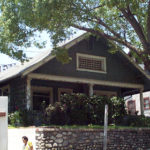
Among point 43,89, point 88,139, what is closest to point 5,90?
point 43,89

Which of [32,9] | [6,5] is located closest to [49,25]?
[32,9]

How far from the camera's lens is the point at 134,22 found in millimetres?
15383

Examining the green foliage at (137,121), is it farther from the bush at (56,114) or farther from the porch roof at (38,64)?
the bush at (56,114)

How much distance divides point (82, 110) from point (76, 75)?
3.39m

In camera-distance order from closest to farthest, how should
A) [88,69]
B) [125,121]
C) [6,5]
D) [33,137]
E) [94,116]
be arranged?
[33,137] → [6,5] → [94,116] → [125,121] → [88,69]

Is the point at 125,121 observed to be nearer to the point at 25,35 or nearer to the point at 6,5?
the point at 25,35

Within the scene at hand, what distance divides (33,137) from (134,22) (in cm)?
688

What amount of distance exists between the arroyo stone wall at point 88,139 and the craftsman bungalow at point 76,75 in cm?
361

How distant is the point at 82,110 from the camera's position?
649 inches

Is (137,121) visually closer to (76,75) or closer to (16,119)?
(76,75)

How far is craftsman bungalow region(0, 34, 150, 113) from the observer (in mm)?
18250

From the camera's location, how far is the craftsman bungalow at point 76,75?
1825cm

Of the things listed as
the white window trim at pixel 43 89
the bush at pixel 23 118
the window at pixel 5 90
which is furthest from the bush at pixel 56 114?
the window at pixel 5 90

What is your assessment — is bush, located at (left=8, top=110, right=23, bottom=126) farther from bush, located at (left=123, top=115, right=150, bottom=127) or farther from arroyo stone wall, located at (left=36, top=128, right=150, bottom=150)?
bush, located at (left=123, top=115, right=150, bottom=127)
